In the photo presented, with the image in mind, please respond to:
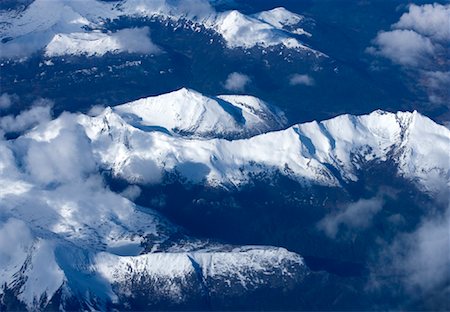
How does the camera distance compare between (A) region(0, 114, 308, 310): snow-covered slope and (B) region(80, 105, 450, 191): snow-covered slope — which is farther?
(B) region(80, 105, 450, 191): snow-covered slope

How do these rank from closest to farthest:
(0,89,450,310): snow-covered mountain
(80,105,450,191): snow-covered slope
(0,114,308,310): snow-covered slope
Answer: (0,114,308,310): snow-covered slope → (0,89,450,310): snow-covered mountain → (80,105,450,191): snow-covered slope

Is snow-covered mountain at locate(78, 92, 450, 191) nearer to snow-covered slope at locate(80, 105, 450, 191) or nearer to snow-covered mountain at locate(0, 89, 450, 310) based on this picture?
snow-covered slope at locate(80, 105, 450, 191)

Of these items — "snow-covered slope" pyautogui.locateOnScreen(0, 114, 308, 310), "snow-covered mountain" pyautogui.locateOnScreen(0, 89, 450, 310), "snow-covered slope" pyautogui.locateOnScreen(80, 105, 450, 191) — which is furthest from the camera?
"snow-covered slope" pyautogui.locateOnScreen(80, 105, 450, 191)

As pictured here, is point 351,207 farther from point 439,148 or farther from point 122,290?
point 122,290

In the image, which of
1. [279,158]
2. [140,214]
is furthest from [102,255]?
[279,158]

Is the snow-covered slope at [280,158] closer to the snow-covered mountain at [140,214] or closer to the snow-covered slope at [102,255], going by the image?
the snow-covered mountain at [140,214]

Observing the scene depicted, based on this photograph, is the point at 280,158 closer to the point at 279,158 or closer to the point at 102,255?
the point at 279,158

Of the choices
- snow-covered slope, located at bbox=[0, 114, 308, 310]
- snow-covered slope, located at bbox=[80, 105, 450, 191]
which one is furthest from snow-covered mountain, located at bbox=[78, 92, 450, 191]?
snow-covered slope, located at bbox=[0, 114, 308, 310]

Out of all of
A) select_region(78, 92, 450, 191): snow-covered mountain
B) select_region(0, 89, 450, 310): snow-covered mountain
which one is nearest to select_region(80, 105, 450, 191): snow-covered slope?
select_region(78, 92, 450, 191): snow-covered mountain

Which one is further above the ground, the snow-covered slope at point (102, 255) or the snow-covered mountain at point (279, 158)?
the snow-covered mountain at point (279, 158)

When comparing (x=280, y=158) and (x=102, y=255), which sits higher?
(x=280, y=158)

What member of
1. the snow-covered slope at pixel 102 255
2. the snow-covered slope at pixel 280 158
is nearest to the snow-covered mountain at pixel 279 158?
the snow-covered slope at pixel 280 158

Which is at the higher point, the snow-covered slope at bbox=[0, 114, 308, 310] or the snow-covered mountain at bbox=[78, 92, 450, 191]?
the snow-covered mountain at bbox=[78, 92, 450, 191]
